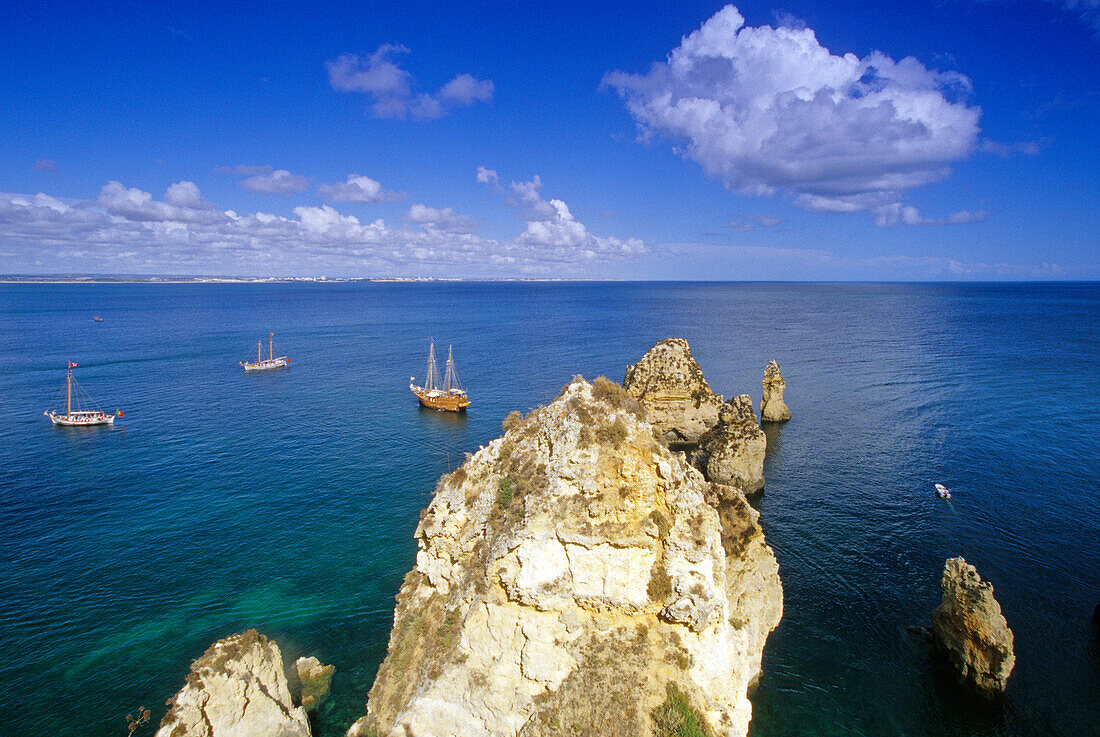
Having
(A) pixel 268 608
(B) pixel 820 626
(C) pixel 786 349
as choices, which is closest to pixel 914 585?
(B) pixel 820 626

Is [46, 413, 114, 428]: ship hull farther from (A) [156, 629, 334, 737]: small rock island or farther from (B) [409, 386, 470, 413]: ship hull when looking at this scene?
(A) [156, 629, 334, 737]: small rock island

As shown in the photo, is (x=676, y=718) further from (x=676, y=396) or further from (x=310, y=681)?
(x=676, y=396)

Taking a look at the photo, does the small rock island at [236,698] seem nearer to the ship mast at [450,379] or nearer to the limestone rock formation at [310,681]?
the limestone rock formation at [310,681]

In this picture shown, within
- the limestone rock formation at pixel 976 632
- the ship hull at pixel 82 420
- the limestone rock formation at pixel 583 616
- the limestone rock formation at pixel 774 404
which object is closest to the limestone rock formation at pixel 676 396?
the limestone rock formation at pixel 774 404

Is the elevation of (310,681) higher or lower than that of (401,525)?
lower

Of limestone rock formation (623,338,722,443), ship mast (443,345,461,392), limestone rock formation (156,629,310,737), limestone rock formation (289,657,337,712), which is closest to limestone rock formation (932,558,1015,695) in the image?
limestone rock formation (156,629,310,737)

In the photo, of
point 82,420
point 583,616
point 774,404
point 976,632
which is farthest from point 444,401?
point 976,632
